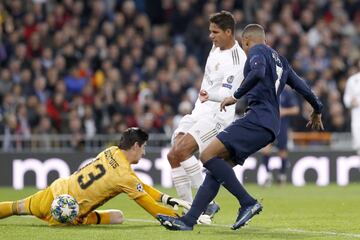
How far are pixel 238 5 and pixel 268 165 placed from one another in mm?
6761

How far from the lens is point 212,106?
11.8 metres

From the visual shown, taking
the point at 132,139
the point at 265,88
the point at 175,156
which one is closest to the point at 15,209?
the point at 132,139

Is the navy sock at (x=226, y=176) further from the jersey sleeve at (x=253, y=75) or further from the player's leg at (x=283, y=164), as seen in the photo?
the player's leg at (x=283, y=164)

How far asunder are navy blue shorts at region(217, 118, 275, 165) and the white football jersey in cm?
127

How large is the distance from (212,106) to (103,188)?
188 cm

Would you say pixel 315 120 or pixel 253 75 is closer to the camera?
pixel 253 75

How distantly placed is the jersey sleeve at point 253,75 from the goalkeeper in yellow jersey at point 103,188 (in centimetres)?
131

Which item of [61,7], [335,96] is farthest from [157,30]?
[335,96]

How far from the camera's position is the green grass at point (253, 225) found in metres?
9.83

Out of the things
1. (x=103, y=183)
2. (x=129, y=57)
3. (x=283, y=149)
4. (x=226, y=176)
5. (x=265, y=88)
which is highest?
(x=129, y=57)

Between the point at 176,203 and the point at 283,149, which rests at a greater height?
the point at 176,203

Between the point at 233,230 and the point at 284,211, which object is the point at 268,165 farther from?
the point at 233,230

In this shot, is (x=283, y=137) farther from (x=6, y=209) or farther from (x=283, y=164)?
(x=6, y=209)

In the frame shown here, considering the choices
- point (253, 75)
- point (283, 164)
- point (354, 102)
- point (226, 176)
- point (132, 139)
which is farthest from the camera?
point (283, 164)
